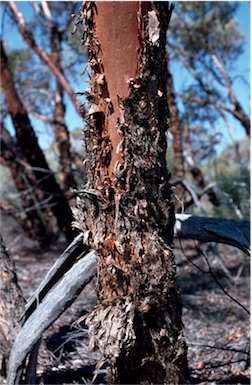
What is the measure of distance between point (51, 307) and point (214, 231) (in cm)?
78

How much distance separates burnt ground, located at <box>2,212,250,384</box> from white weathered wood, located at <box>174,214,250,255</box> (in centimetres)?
13

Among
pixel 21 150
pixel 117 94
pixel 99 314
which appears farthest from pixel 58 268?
pixel 21 150

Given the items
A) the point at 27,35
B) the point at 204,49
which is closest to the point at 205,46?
the point at 204,49

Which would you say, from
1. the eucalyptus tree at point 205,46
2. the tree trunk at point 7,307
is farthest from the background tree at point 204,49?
the tree trunk at point 7,307

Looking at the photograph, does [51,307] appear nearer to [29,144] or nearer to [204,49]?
[29,144]

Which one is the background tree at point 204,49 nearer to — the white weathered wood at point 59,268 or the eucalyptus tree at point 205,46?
the eucalyptus tree at point 205,46

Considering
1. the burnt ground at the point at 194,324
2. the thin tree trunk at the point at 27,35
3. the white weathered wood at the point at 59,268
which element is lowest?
the burnt ground at the point at 194,324

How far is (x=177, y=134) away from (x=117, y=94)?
7.46 meters

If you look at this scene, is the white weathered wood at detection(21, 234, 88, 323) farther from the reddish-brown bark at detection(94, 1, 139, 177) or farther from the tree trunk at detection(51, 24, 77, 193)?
the tree trunk at detection(51, 24, 77, 193)

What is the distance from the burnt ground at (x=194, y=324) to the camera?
2844mm

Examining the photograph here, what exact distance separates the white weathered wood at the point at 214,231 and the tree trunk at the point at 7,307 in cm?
92

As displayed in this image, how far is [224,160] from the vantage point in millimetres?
18266

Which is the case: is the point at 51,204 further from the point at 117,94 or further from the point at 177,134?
the point at 117,94

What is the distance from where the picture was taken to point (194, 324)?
4.37 metres
